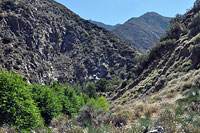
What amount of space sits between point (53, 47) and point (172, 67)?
56.0 metres

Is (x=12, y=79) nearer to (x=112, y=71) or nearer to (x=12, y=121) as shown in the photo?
(x=12, y=121)

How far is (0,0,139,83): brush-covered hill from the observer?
5341cm

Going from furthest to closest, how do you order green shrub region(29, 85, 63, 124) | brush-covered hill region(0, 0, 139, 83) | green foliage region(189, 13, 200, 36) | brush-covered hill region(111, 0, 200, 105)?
brush-covered hill region(0, 0, 139, 83) < green foliage region(189, 13, 200, 36) < brush-covered hill region(111, 0, 200, 105) < green shrub region(29, 85, 63, 124)

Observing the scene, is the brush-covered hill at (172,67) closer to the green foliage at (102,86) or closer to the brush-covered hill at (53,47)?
the green foliage at (102,86)

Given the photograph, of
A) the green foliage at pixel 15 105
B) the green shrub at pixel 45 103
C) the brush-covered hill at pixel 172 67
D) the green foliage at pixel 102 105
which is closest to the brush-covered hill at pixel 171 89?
the brush-covered hill at pixel 172 67

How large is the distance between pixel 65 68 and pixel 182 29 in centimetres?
4340

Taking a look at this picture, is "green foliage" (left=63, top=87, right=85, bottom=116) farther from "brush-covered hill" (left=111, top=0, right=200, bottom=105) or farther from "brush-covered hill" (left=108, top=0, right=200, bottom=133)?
"brush-covered hill" (left=111, top=0, right=200, bottom=105)

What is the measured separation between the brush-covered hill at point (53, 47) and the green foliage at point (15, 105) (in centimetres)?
4008

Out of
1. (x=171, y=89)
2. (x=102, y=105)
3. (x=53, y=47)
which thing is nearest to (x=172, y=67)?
(x=171, y=89)

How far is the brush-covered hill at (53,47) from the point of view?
5341cm

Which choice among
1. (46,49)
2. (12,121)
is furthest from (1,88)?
(46,49)

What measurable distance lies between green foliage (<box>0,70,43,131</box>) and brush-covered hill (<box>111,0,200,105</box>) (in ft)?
30.4

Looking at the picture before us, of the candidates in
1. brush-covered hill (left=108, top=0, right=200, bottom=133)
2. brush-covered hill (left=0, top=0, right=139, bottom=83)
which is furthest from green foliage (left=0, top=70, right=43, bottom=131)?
brush-covered hill (left=0, top=0, right=139, bottom=83)

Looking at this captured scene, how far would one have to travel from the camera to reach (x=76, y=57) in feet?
229
